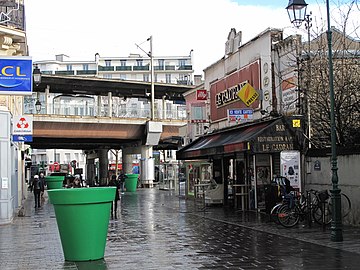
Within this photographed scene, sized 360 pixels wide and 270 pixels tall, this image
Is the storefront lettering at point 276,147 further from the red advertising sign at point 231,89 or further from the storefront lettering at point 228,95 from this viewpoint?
the storefront lettering at point 228,95

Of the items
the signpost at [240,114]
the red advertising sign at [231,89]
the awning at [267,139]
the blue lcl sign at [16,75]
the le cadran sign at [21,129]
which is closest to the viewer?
the blue lcl sign at [16,75]

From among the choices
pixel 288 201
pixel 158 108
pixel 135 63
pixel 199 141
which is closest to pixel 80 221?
pixel 288 201

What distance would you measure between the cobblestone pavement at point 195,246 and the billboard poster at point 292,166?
1.63 metres

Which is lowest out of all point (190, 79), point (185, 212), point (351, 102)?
point (185, 212)

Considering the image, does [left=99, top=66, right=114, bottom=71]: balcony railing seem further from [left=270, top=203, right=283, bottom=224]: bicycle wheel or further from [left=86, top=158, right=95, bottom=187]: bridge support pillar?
[left=270, top=203, right=283, bottom=224]: bicycle wheel

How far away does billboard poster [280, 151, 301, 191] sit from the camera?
55.6 feet

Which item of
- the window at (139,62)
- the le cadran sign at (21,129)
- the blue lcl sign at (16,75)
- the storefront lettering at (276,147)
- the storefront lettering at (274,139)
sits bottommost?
the storefront lettering at (276,147)

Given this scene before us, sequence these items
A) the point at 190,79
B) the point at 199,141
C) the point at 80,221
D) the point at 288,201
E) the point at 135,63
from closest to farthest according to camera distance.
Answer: the point at 80,221 < the point at 288,201 < the point at 199,141 < the point at 190,79 < the point at 135,63

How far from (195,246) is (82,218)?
3172 millimetres

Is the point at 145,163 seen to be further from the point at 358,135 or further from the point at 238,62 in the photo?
the point at 358,135

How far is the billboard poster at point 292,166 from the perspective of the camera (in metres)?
17.0

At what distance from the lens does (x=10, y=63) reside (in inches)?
632

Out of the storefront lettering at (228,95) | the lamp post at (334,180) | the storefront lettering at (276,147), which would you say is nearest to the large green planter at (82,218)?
the lamp post at (334,180)

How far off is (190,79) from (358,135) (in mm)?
97296
